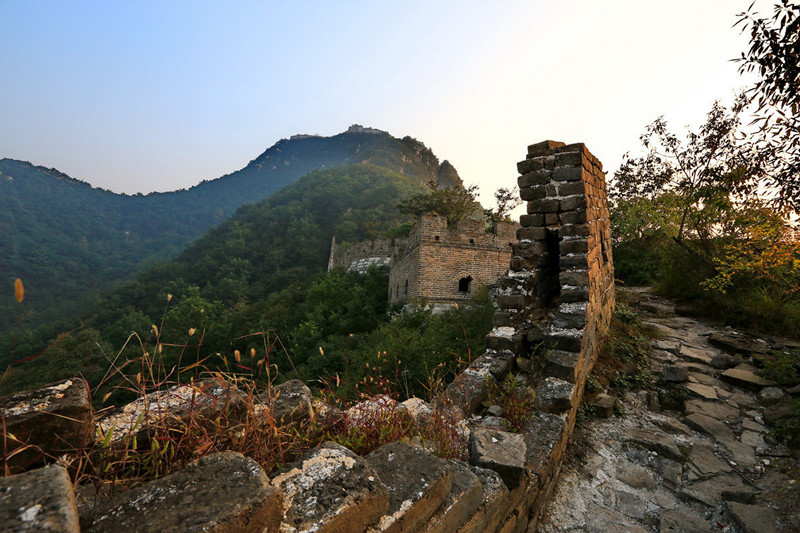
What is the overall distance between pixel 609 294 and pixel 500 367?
332 cm

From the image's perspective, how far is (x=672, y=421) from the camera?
3.50 m

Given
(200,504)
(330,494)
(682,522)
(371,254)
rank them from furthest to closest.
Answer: (371,254)
(682,522)
(330,494)
(200,504)

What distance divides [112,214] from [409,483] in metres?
111

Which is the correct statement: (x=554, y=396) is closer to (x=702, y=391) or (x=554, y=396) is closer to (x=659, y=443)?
(x=659, y=443)

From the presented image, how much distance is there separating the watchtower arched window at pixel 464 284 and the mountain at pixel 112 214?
52.8 metres

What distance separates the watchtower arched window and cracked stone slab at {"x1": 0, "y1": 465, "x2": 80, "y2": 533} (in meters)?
14.6

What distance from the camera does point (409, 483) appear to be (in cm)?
150

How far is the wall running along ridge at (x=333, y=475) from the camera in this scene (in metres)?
0.97

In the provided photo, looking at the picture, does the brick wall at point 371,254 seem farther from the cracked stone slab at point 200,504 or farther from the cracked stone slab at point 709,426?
the cracked stone slab at point 200,504

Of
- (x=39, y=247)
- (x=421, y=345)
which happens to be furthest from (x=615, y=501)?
(x=39, y=247)

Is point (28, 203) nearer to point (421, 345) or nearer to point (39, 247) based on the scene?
point (39, 247)

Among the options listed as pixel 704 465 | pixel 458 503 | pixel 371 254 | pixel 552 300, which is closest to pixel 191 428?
pixel 458 503

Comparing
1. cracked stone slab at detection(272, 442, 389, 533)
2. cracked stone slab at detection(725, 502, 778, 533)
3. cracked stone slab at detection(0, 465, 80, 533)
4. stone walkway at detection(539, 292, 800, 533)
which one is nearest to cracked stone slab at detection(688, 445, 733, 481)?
stone walkway at detection(539, 292, 800, 533)

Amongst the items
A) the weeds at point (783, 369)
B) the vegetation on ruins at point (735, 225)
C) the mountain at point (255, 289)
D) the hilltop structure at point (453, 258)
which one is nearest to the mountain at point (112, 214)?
the mountain at point (255, 289)
